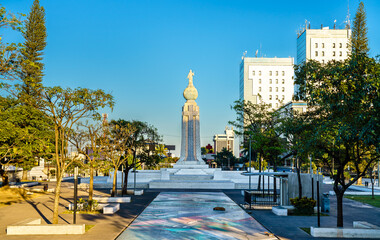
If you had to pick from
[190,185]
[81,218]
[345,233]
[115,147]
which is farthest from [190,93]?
[345,233]

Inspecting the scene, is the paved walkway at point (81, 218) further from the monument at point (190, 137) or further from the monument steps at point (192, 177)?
the monument at point (190, 137)

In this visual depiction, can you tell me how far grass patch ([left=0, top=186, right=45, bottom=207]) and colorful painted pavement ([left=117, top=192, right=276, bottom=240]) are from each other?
12.1 meters

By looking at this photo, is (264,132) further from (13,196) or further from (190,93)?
(190,93)

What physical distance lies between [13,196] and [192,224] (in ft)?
70.9

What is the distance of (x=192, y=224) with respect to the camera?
20109 mm

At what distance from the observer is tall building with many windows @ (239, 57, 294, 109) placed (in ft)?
477

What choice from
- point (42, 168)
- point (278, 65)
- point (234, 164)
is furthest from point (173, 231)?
point (278, 65)

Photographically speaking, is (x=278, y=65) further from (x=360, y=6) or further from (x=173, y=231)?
(x=173, y=231)

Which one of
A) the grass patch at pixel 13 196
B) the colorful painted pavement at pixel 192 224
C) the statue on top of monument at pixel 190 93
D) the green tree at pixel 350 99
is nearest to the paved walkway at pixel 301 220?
the colorful painted pavement at pixel 192 224

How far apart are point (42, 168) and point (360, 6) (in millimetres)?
60836

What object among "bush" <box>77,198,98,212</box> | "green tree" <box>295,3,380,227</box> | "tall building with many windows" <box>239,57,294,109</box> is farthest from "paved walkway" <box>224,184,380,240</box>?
"tall building with many windows" <box>239,57,294,109</box>

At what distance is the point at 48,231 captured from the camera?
55.4ft

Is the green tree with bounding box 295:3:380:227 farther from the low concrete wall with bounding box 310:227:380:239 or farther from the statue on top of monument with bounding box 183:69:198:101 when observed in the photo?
the statue on top of monument with bounding box 183:69:198:101

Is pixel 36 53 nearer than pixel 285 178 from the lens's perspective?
No
